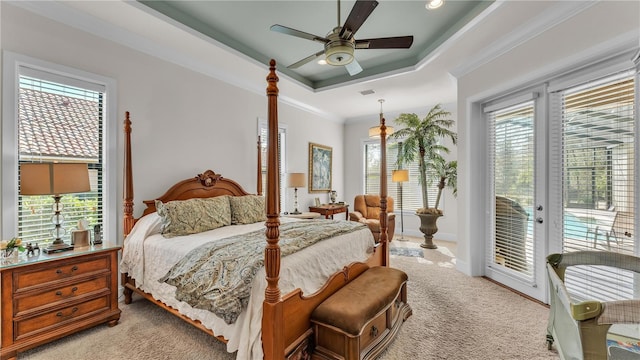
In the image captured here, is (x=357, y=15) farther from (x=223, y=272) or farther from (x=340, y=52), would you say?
(x=223, y=272)

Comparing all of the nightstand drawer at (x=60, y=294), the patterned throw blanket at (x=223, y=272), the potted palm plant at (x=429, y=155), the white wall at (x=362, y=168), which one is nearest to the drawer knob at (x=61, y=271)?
the nightstand drawer at (x=60, y=294)

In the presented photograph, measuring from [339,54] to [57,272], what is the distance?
9.55ft

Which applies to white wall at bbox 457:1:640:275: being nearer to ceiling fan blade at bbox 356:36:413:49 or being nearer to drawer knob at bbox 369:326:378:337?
ceiling fan blade at bbox 356:36:413:49

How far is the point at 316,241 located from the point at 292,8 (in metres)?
2.37

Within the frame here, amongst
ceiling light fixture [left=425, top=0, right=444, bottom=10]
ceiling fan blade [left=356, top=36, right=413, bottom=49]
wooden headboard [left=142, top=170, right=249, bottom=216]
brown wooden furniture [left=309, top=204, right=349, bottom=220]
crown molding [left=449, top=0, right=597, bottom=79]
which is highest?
ceiling light fixture [left=425, top=0, right=444, bottom=10]

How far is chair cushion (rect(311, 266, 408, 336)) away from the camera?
167 centimetres

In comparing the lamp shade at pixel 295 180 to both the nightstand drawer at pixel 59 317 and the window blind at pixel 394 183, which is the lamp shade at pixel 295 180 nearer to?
the window blind at pixel 394 183

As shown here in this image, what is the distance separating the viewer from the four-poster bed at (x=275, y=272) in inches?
60.8

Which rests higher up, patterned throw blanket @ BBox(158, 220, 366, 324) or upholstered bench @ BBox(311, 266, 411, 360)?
patterned throw blanket @ BBox(158, 220, 366, 324)

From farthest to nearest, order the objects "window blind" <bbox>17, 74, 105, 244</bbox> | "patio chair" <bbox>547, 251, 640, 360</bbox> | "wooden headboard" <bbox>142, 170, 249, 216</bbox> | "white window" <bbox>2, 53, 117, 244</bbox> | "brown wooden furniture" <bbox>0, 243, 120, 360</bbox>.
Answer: "wooden headboard" <bbox>142, 170, 249, 216</bbox>
"window blind" <bbox>17, 74, 105, 244</bbox>
"white window" <bbox>2, 53, 117, 244</bbox>
"brown wooden furniture" <bbox>0, 243, 120, 360</bbox>
"patio chair" <bbox>547, 251, 640, 360</bbox>

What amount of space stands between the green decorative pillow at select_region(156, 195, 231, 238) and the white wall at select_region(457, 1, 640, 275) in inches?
127

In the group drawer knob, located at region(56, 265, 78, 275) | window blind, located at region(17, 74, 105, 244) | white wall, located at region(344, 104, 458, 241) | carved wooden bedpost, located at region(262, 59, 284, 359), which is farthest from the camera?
white wall, located at region(344, 104, 458, 241)

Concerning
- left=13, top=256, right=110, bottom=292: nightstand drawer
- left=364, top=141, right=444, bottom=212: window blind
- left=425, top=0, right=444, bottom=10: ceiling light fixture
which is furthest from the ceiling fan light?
left=364, top=141, right=444, bottom=212: window blind

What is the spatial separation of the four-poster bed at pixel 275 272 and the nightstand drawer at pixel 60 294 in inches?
11.7
